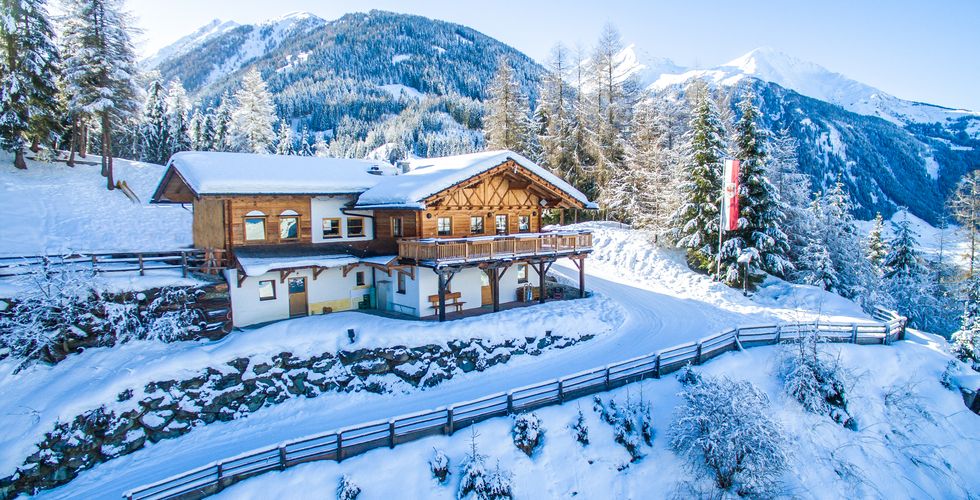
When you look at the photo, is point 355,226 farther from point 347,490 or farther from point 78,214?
point 78,214

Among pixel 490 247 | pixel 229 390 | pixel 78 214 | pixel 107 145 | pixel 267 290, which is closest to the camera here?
pixel 229 390

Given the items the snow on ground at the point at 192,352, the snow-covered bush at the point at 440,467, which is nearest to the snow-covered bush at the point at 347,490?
the snow-covered bush at the point at 440,467

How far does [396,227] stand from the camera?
2370 centimetres

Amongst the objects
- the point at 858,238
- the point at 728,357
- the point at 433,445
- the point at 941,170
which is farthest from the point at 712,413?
the point at 941,170

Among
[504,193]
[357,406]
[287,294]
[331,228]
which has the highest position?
[504,193]

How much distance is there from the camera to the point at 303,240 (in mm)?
22000

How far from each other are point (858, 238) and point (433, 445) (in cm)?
3648

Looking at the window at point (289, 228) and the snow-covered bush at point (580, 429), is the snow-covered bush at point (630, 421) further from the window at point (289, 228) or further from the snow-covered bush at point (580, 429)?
the window at point (289, 228)

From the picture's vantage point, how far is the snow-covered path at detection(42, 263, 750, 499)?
1286cm

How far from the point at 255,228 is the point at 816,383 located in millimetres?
23266

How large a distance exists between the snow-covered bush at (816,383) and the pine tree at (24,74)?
152ft

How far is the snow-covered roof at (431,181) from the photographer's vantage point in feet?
67.2

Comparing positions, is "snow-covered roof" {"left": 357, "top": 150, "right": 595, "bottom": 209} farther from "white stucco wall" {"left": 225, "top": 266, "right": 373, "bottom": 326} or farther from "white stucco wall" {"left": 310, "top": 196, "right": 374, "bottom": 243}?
"white stucco wall" {"left": 225, "top": 266, "right": 373, "bottom": 326}

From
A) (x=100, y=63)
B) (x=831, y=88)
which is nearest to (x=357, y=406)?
(x=100, y=63)
